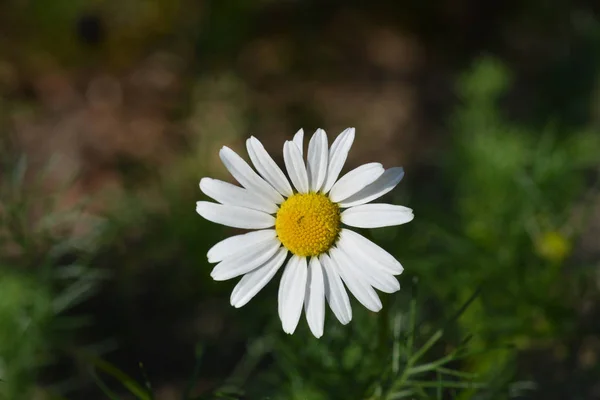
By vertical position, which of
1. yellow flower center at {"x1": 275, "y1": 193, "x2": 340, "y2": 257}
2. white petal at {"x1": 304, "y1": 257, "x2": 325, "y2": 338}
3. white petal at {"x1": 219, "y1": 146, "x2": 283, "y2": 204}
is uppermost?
white petal at {"x1": 219, "y1": 146, "x2": 283, "y2": 204}

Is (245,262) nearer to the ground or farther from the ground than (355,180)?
nearer to the ground

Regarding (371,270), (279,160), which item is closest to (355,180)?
(371,270)

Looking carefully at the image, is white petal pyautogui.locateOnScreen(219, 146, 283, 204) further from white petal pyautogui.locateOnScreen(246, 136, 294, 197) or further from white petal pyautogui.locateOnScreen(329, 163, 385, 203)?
white petal pyautogui.locateOnScreen(329, 163, 385, 203)

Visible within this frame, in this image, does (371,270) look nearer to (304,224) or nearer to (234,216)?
(304,224)

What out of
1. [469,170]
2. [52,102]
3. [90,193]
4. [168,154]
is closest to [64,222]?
[90,193]

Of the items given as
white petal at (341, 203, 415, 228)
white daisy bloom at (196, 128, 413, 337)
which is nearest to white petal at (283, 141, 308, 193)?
white daisy bloom at (196, 128, 413, 337)

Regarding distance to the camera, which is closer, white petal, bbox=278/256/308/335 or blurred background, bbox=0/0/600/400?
white petal, bbox=278/256/308/335

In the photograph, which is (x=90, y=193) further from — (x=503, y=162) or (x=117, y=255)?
(x=503, y=162)
